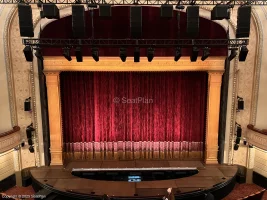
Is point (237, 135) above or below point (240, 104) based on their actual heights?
below

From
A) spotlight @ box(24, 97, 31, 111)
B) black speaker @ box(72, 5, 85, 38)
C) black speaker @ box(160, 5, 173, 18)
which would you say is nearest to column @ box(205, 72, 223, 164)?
black speaker @ box(160, 5, 173, 18)

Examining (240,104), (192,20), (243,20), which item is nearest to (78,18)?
(192,20)

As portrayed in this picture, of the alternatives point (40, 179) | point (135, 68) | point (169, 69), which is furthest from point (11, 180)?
point (169, 69)

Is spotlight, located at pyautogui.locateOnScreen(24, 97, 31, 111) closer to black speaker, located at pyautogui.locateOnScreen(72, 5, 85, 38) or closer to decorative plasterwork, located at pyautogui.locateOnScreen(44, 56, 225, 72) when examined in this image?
decorative plasterwork, located at pyautogui.locateOnScreen(44, 56, 225, 72)

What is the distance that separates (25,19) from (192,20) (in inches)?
159

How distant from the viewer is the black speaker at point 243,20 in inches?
256

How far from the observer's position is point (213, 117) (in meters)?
8.87

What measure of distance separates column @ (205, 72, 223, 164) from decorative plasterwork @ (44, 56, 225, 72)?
383 mm

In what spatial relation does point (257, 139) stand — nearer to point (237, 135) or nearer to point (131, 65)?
point (237, 135)

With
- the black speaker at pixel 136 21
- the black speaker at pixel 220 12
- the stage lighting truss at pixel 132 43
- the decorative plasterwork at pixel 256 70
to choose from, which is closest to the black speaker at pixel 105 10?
the black speaker at pixel 136 21

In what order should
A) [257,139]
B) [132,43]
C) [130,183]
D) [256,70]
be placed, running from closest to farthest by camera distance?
[132,43] → [130,183] → [257,139] → [256,70]

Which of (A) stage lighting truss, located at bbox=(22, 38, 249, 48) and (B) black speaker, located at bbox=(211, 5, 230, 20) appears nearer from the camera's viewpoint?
(B) black speaker, located at bbox=(211, 5, 230, 20)

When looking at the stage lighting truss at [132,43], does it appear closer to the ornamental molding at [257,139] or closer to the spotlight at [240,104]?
the spotlight at [240,104]

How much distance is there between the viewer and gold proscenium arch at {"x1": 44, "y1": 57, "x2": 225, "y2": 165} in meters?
8.34
